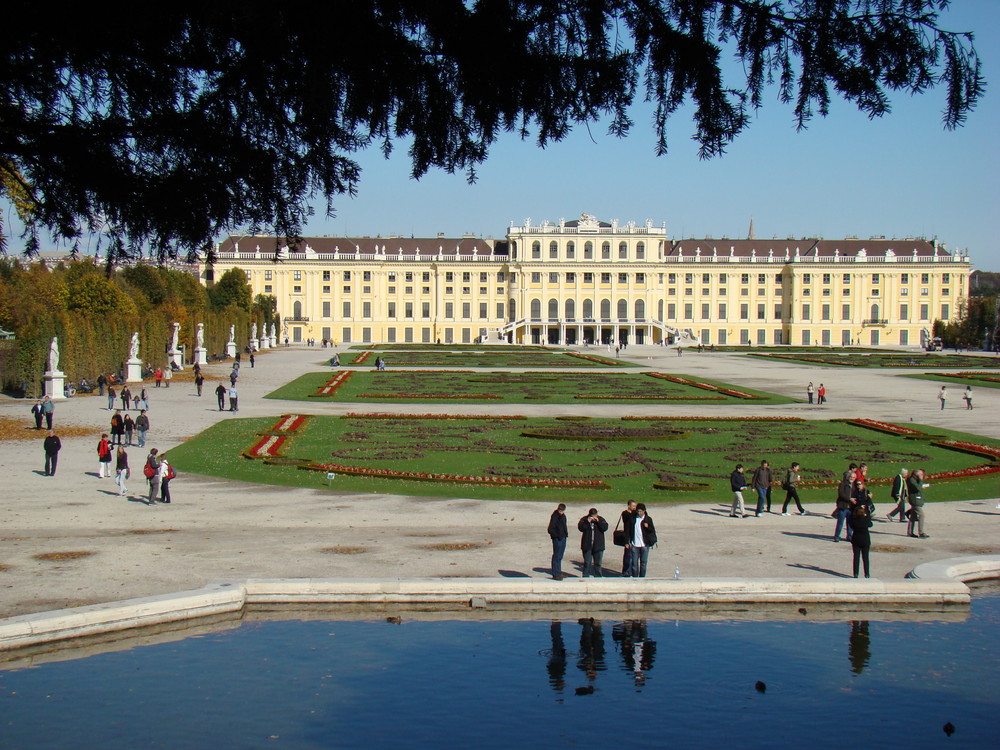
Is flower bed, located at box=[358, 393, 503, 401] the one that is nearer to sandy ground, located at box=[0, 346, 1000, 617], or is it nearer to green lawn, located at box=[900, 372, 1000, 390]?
sandy ground, located at box=[0, 346, 1000, 617]

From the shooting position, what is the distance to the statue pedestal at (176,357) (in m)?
57.6

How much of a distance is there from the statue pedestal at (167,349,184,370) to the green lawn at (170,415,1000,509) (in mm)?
26457

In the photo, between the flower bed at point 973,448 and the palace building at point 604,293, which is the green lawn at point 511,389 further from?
the palace building at point 604,293

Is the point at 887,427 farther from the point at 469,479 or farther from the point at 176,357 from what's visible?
the point at 176,357

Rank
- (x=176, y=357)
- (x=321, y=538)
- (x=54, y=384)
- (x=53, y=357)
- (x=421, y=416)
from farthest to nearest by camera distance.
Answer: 1. (x=176, y=357)
2. (x=54, y=384)
3. (x=53, y=357)
4. (x=421, y=416)
5. (x=321, y=538)

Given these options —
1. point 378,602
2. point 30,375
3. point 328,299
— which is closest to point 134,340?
point 30,375

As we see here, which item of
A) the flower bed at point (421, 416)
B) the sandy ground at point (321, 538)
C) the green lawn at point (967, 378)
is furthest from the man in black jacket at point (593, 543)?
the green lawn at point (967, 378)

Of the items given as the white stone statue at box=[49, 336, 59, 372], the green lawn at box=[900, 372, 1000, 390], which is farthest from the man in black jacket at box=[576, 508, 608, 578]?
the green lawn at box=[900, 372, 1000, 390]

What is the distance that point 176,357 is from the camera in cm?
5844

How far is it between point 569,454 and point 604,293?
91310 mm

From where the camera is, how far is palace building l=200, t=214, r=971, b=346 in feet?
378

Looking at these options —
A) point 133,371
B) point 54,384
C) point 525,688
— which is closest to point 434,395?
point 54,384

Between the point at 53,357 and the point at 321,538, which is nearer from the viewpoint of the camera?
the point at 321,538

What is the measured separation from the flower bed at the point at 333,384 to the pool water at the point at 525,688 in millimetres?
31582
